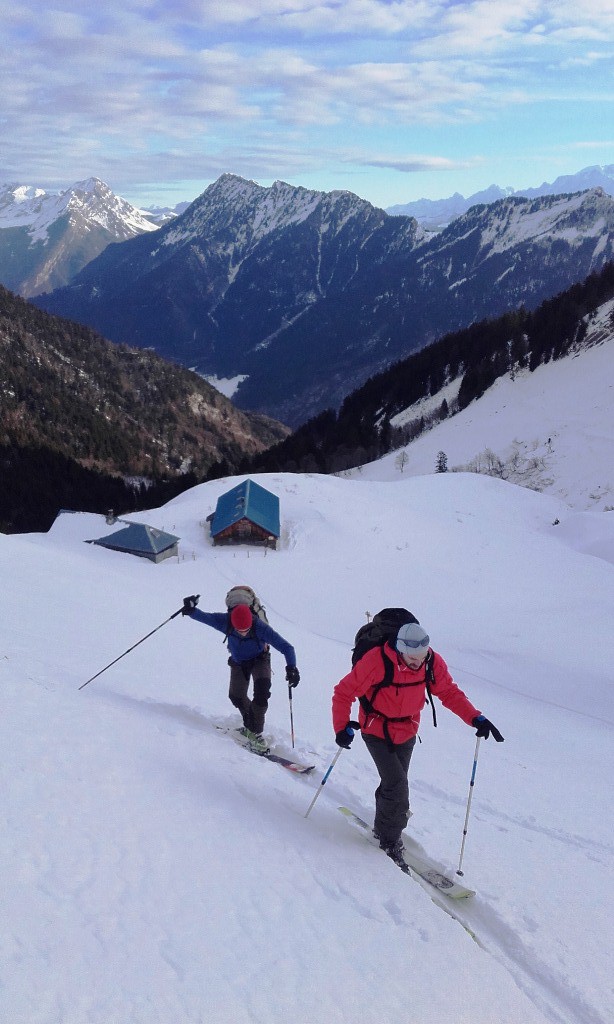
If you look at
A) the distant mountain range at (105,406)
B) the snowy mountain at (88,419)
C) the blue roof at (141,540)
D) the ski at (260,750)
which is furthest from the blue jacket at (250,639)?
the distant mountain range at (105,406)

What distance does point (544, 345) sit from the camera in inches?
2928

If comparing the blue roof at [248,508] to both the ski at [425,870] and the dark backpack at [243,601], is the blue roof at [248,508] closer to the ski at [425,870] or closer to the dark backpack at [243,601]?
the dark backpack at [243,601]

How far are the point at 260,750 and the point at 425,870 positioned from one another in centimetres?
310

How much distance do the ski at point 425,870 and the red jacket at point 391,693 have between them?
1466 mm

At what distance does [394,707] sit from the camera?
641cm

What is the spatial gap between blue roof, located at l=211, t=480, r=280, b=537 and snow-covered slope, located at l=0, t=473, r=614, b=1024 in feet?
57.9

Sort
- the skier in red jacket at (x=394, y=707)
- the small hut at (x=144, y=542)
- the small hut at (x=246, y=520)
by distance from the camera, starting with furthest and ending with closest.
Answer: the small hut at (x=246, y=520) → the small hut at (x=144, y=542) → the skier in red jacket at (x=394, y=707)

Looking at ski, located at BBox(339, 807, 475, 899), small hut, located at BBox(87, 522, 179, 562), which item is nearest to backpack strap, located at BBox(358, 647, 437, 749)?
ski, located at BBox(339, 807, 475, 899)

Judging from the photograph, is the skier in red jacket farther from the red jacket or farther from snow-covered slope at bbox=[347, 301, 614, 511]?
snow-covered slope at bbox=[347, 301, 614, 511]

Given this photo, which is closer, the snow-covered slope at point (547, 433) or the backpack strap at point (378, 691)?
the backpack strap at point (378, 691)

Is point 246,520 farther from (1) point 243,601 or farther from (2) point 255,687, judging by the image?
(1) point 243,601

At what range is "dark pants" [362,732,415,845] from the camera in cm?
661

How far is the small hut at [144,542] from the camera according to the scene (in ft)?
106

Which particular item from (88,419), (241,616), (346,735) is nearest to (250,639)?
(241,616)
